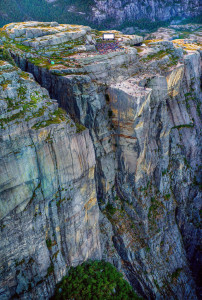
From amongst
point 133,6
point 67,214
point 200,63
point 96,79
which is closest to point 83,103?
point 96,79

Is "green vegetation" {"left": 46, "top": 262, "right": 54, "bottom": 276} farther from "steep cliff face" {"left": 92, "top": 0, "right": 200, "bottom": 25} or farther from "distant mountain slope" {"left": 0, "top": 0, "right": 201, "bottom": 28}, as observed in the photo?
"steep cliff face" {"left": 92, "top": 0, "right": 200, "bottom": 25}

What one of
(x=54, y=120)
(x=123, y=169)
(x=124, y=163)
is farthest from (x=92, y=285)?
(x=54, y=120)

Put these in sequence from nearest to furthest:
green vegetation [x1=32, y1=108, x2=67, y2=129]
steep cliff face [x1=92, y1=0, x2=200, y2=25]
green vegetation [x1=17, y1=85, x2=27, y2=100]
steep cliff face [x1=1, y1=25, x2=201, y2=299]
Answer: green vegetation [x1=32, y1=108, x2=67, y2=129]
green vegetation [x1=17, y1=85, x2=27, y2=100]
steep cliff face [x1=1, y1=25, x2=201, y2=299]
steep cliff face [x1=92, y1=0, x2=200, y2=25]

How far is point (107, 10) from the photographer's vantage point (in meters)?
129

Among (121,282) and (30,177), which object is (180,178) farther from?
(30,177)

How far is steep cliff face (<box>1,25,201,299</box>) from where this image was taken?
75.5 feet

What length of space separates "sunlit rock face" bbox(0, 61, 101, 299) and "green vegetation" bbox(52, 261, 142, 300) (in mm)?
1037

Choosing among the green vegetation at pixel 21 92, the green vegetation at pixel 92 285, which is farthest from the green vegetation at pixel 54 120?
the green vegetation at pixel 92 285

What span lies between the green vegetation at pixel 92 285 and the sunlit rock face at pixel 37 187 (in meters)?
1.04

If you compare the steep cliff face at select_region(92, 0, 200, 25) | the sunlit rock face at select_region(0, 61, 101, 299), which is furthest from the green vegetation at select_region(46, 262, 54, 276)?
the steep cliff face at select_region(92, 0, 200, 25)

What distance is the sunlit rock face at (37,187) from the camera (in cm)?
2002

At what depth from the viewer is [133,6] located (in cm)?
13062

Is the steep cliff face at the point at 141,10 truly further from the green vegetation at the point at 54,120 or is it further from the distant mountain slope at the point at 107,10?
the green vegetation at the point at 54,120

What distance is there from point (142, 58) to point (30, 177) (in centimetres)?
2776
